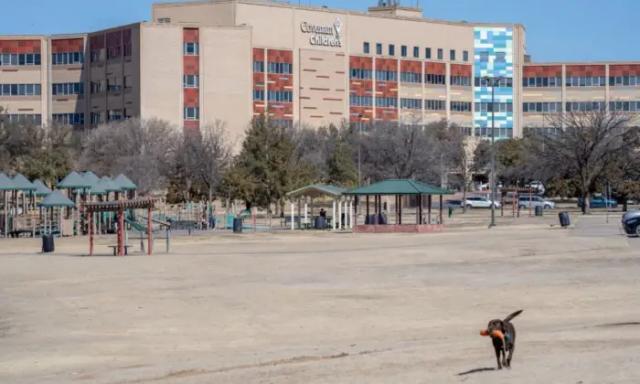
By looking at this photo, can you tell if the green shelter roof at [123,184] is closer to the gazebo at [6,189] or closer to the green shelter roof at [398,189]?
the gazebo at [6,189]

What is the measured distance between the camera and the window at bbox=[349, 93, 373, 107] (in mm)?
128375

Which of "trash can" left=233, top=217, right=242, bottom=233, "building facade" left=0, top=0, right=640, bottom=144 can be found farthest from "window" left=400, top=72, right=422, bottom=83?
"trash can" left=233, top=217, right=242, bottom=233

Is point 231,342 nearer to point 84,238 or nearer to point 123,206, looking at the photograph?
point 123,206

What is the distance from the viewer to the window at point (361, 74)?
127 metres

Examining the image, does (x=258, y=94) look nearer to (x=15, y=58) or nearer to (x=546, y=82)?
(x=15, y=58)

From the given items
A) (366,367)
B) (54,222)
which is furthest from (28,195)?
(366,367)

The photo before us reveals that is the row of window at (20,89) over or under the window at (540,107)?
over

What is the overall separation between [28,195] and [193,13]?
45.7 m

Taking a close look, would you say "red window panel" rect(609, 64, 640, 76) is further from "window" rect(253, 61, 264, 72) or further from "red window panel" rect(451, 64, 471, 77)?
"window" rect(253, 61, 264, 72)


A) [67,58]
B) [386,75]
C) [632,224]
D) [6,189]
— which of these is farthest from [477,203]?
[632,224]

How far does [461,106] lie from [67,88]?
4481 centimetres

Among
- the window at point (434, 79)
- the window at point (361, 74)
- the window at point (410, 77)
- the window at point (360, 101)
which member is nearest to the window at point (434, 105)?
the window at point (434, 79)

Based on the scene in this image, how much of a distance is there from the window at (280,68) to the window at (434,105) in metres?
20.4

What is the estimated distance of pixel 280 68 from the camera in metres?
121
